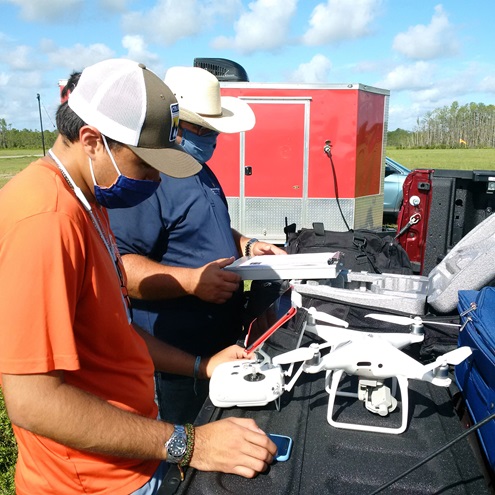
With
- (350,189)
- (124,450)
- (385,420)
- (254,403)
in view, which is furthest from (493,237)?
(350,189)

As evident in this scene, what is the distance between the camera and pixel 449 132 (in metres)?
60.7

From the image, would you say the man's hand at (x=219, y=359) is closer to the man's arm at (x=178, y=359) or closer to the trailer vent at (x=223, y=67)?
the man's arm at (x=178, y=359)

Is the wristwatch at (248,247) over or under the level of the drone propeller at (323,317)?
over

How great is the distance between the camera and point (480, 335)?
1576 mm

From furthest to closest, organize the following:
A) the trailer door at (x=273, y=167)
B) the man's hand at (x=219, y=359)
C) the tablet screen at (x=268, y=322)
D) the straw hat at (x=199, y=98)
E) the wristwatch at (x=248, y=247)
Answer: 1. the trailer door at (x=273, y=167)
2. the wristwatch at (x=248, y=247)
3. the straw hat at (x=199, y=98)
4. the man's hand at (x=219, y=359)
5. the tablet screen at (x=268, y=322)

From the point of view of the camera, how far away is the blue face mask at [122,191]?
1239mm

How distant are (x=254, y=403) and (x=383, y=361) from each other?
0.39 meters

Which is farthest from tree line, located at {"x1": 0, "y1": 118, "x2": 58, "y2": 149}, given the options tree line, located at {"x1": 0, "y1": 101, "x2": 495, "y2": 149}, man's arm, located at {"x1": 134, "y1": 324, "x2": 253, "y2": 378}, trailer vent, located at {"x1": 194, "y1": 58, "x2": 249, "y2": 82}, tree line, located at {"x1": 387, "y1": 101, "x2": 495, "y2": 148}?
man's arm, located at {"x1": 134, "y1": 324, "x2": 253, "y2": 378}

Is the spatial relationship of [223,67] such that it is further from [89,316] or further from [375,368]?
[89,316]

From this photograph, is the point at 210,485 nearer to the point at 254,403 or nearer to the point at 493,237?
the point at 254,403

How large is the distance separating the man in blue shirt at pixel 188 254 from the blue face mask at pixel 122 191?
0.69 meters

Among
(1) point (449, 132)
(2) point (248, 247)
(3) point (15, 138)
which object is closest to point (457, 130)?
(1) point (449, 132)

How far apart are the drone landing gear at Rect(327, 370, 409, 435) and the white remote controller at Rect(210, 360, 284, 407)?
153 millimetres

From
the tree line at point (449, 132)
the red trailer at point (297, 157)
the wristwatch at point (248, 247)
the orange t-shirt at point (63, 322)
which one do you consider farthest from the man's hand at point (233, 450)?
the tree line at point (449, 132)
